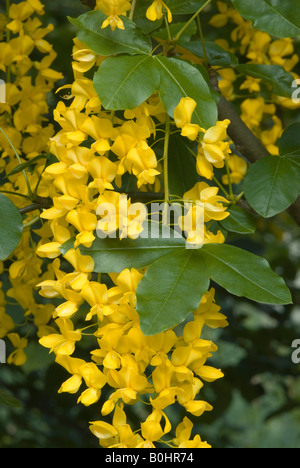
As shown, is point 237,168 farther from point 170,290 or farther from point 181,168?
point 170,290

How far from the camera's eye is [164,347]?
21.5 inches

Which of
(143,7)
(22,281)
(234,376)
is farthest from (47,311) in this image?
(234,376)

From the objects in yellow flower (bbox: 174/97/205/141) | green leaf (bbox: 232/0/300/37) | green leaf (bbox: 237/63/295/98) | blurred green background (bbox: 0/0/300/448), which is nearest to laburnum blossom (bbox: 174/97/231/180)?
yellow flower (bbox: 174/97/205/141)

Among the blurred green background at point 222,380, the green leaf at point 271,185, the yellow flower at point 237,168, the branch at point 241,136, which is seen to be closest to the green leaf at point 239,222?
the green leaf at point 271,185

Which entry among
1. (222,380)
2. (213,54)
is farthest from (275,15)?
(222,380)

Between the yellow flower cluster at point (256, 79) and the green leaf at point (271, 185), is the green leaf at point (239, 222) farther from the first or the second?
the yellow flower cluster at point (256, 79)

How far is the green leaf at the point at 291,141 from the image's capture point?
2.49 ft

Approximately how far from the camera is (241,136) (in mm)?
792

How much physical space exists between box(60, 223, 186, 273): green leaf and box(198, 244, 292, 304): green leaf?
0.03 m

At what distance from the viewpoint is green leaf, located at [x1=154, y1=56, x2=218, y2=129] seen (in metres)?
0.58

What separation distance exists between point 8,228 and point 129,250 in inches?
6.0

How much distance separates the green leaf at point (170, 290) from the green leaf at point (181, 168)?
0.12 m

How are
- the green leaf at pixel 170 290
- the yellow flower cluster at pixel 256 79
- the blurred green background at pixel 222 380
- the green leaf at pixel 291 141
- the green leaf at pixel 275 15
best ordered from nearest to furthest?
the green leaf at pixel 170 290, the green leaf at pixel 275 15, the green leaf at pixel 291 141, the yellow flower cluster at pixel 256 79, the blurred green background at pixel 222 380
